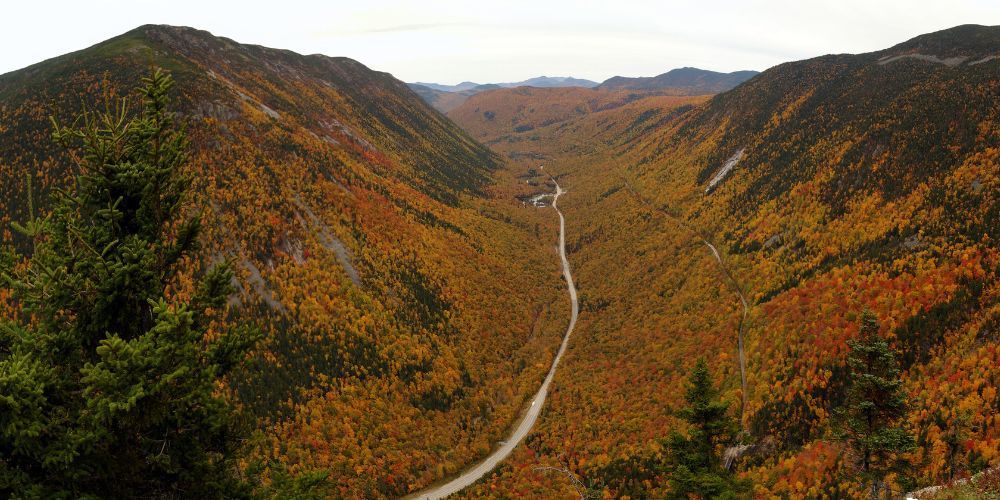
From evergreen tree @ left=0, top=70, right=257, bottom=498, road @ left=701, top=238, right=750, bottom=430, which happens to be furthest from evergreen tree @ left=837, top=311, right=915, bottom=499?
road @ left=701, top=238, right=750, bottom=430

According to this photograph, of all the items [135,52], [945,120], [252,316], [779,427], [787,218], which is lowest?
[779,427]

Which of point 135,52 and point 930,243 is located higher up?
point 135,52

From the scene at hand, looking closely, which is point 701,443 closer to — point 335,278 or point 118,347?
point 118,347

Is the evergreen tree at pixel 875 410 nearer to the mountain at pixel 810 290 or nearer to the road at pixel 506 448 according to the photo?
the mountain at pixel 810 290

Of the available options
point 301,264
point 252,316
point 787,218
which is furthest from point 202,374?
point 787,218

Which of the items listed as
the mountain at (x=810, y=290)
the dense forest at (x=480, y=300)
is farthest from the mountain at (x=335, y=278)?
the mountain at (x=810, y=290)

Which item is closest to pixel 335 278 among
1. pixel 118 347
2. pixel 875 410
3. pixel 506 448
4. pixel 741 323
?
pixel 506 448

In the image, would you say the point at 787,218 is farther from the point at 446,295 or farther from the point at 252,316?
the point at 252,316
